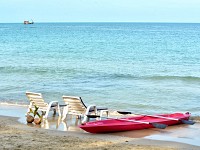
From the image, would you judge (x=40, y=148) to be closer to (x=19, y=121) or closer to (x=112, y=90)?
(x=19, y=121)

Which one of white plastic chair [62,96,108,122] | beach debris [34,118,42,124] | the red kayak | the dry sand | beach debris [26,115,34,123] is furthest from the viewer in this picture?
white plastic chair [62,96,108,122]

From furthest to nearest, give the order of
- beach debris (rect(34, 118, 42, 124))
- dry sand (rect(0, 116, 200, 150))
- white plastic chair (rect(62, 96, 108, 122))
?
1. white plastic chair (rect(62, 96, 108, 122))
2. beach debris (rect(34, 118, 42, 124))
3. dry sand (rect(0, 116, 200, 150))

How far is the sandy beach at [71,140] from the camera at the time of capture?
987 cm

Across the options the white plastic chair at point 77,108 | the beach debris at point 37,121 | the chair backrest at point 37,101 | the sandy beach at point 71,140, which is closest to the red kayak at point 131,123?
the sandy beach at point 71,140

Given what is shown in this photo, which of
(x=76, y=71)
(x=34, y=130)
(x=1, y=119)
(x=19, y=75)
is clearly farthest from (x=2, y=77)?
(x=34, y=130)

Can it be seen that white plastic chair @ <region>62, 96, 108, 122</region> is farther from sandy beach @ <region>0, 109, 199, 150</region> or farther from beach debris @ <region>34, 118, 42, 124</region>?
sandy beach @ <region>0, 109, 199, 150</region>

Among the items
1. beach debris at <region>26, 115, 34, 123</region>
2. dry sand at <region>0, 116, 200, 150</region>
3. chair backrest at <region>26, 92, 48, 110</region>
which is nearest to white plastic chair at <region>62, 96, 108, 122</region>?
chair backrest at <region>26, 92, 48, 110</region>

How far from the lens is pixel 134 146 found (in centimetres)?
1013

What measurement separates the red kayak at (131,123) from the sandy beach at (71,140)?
0.64 feet

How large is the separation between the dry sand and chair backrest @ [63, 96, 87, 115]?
1726mm

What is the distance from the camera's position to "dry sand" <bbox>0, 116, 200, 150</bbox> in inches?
388

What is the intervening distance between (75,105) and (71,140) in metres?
3.15

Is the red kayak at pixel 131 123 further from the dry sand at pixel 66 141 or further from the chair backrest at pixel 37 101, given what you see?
the chair backrest at pixel 37 101

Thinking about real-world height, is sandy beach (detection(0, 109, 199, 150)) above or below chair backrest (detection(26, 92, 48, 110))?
below
